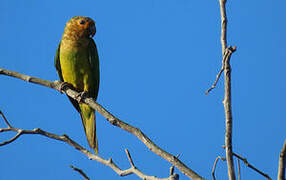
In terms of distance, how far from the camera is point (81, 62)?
17.3 ft

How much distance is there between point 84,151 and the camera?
2.32 meters

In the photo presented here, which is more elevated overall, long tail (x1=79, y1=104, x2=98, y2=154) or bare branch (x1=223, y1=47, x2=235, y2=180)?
long tail (x1=79, y1=104, x2=98, y2=154)

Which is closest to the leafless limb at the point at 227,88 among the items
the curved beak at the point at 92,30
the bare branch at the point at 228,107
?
the bare branch at the point at 228,107

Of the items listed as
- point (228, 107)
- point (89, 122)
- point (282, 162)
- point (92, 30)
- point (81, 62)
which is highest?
point (92, 30)

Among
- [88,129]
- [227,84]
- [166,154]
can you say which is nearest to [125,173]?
[166,154]

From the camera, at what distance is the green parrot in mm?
5254

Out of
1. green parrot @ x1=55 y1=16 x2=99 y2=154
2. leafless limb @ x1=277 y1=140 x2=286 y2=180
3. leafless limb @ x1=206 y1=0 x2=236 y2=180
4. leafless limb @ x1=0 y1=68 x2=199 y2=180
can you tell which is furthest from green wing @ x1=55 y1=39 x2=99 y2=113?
leafless limb @ x1=277 y1=140 x2=286 y2=180

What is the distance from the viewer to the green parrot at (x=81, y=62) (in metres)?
5.25

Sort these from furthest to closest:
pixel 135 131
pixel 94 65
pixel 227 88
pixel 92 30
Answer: pixel 92 30
pixel 94 65
pixel 135 131
pixel 227 88

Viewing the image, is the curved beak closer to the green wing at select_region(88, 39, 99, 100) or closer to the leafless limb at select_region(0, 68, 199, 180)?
the green wing at select_region(88, 39, 99, 100)

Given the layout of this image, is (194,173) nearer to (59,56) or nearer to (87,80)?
(87,80)

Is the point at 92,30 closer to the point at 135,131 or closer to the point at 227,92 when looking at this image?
the point at 135,131

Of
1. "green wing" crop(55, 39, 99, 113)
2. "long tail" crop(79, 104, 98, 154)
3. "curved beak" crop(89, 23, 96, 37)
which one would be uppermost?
"curved beak" crop(89, 23, 96, 37)

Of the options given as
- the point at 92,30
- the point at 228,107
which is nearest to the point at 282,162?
the point at 228,107
